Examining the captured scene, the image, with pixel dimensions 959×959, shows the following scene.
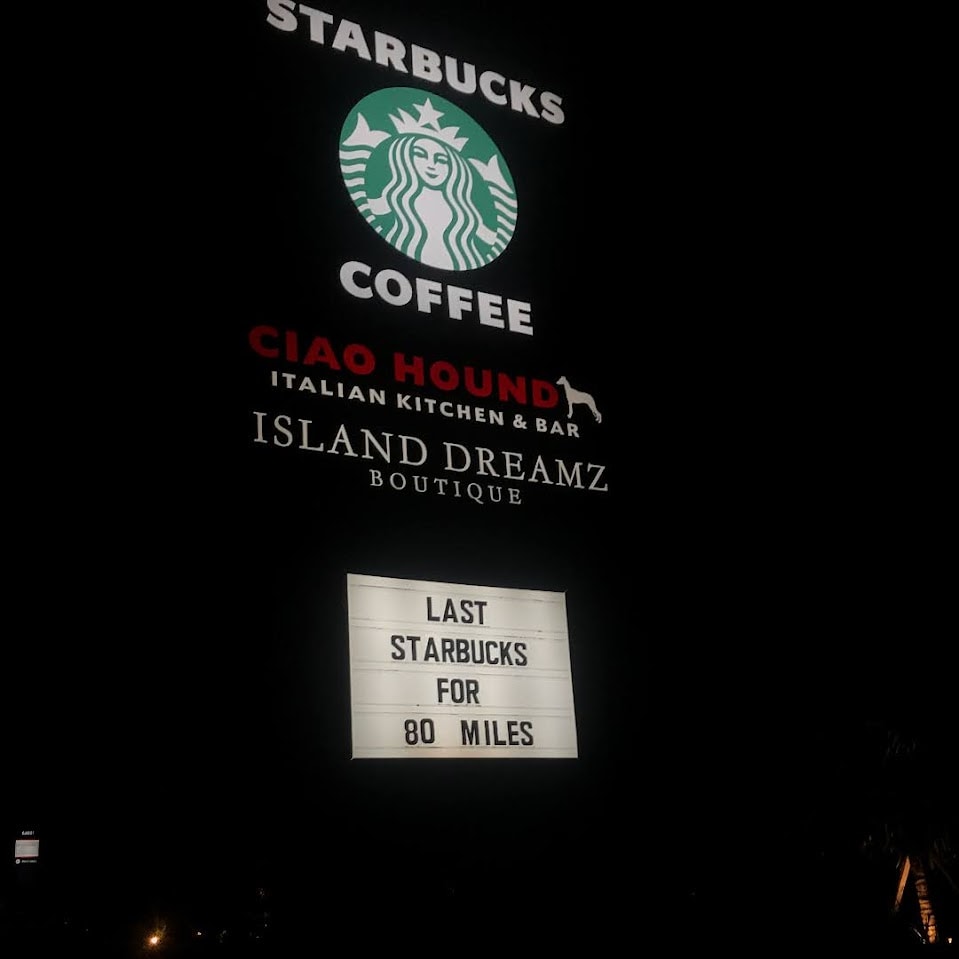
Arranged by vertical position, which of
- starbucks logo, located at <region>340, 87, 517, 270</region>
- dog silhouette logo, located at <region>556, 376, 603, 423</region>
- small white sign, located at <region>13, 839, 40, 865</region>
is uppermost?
starbucks logo, located at <region>340, 87, 517, 270</region>

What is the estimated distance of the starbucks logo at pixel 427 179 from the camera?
399 inches

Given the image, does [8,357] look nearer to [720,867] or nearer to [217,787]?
[217,787]

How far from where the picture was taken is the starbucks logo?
1014 centimetres

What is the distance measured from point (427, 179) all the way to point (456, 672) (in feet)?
15.4

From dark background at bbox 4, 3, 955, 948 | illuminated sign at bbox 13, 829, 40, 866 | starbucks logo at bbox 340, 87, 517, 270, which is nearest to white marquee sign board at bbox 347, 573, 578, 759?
dark background at bbox 4, 3, 955, 948

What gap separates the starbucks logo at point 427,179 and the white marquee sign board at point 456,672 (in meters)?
3.36

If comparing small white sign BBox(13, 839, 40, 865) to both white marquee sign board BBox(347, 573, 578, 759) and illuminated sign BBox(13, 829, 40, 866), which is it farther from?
white marquee sign board BBox(347, 573, 578, 759)

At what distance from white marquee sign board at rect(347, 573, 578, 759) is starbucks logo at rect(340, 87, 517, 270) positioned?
336 cm

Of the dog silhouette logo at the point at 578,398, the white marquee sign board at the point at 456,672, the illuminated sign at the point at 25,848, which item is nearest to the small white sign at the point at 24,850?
the illuminated sign at the point at 25,848

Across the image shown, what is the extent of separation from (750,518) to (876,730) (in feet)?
8.08

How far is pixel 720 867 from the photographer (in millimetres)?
9383

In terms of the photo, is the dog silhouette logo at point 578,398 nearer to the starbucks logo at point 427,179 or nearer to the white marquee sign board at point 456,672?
the starbucks logo at point 427,179

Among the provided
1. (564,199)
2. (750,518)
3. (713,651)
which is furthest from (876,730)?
(564,199)

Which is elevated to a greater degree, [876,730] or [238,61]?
[238,61]
